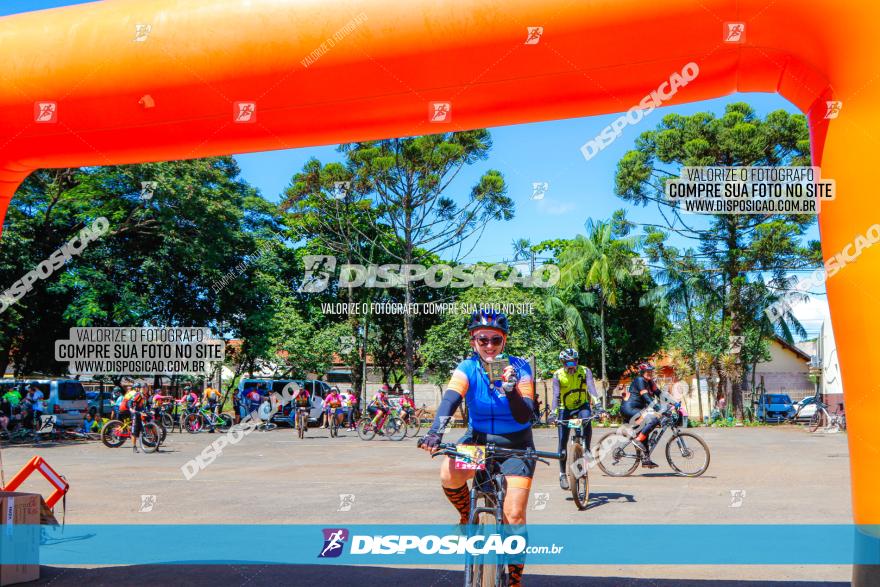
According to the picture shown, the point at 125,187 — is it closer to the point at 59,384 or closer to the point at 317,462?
the point at 59,384

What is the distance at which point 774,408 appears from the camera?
3753cm

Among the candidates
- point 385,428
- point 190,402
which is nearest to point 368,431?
point 385,428

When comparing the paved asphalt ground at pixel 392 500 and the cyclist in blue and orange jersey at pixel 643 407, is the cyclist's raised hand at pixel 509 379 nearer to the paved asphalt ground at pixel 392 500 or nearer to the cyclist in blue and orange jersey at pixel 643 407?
the paved asphalt ground at pixel 392 500

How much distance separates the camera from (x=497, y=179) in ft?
108

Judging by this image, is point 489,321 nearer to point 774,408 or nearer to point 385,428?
point 385,428

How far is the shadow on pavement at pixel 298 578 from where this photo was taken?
18.0 ft

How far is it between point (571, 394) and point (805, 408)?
104ft

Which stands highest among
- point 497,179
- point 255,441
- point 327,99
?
point 497,179

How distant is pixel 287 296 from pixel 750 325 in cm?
2190

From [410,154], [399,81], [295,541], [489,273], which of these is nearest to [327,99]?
[399,81]

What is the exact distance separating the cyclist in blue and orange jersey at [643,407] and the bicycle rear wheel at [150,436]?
1123cm

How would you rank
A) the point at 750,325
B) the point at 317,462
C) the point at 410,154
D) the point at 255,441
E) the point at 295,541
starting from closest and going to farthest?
the point at 295,541 → the point at 317,462 → the point at 255,441 → the point at 410,154 → the point at 750,325

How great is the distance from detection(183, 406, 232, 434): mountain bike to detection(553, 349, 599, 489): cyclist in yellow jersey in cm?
1914

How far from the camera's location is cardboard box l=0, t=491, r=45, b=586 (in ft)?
18.2
